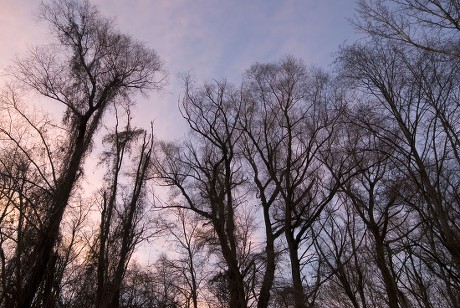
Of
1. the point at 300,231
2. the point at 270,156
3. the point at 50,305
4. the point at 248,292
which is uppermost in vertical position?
the point at 270,156

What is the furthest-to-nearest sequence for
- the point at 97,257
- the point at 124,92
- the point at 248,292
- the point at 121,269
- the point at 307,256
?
the point at 248,292 < the point at 124,92 < the point at 307,256 < the point at 97,257 < the point at 121,269

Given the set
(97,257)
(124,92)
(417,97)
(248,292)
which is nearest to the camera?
(97,257)

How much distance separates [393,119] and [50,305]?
685cm

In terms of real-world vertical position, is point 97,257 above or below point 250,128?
below

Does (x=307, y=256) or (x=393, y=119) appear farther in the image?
(x=307, y=256)

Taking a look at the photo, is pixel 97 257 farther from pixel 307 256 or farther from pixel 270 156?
pixel 270 156

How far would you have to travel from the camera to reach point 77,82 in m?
11.8

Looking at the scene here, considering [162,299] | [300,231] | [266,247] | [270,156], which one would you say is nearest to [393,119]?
[300,231]

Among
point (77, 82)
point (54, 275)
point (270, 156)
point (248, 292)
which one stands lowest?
point (54, 275)

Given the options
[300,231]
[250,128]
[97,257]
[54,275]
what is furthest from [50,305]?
[250,128]

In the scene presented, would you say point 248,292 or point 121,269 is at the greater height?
point 248,292

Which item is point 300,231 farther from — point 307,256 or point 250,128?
point 250,128

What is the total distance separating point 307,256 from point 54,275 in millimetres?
7990

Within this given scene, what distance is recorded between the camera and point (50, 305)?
5488mm
